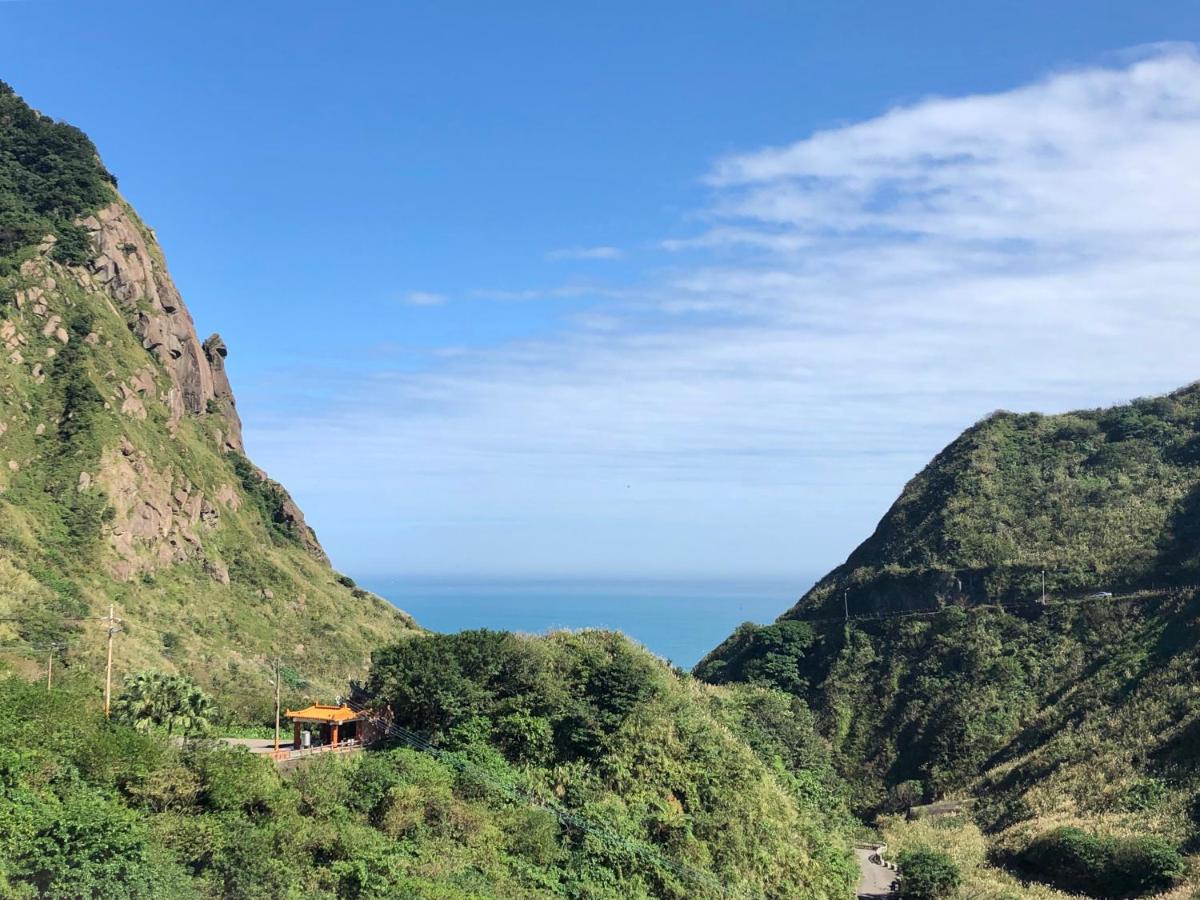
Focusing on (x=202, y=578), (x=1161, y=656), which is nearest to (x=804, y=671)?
(x=1161, y=656)

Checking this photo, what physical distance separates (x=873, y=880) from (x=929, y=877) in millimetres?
4059

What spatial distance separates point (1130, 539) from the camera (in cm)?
7244

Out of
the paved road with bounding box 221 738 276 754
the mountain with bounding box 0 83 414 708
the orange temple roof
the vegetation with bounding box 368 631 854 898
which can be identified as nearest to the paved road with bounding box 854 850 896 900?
the vegetation with bounding box 368 631 854 898

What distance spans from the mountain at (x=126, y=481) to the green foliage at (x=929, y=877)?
103 ft

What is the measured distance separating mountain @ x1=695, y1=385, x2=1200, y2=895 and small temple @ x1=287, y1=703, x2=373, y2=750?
30.3m

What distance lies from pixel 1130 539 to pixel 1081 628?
34.1ft

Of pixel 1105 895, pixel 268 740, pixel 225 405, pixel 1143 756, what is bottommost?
pixel 1105 895

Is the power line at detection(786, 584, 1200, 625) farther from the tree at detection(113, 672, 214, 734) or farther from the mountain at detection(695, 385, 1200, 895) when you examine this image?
the tree at detection(113, 672, 214, 734)

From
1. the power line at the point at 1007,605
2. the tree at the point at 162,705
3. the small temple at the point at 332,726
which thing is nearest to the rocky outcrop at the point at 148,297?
the small temple at the point at 332,726

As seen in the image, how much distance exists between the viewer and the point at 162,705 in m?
30.3

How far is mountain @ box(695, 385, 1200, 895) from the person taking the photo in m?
51.4

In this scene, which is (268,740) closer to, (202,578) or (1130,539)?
(202,578)

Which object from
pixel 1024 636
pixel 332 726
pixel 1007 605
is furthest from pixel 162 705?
pixel 1007 605

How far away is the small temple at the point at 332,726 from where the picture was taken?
34.3 m
